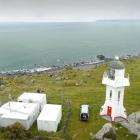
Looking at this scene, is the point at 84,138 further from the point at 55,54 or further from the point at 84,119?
the point at 55,54

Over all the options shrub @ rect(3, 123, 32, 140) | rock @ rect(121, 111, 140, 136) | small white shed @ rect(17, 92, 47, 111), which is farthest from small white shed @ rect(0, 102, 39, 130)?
rock @ rect(121, 111, 140, 136)

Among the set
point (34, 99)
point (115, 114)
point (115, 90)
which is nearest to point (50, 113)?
point (34, 99)

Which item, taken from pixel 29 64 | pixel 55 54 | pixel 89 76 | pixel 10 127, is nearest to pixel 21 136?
pixel 10 127

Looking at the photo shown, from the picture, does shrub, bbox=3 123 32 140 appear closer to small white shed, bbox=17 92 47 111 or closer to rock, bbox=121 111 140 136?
small white shed, bbox=17 92 47 111

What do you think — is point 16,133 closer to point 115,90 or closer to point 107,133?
point 107,133

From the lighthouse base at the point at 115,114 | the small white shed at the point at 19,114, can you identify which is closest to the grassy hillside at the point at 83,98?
the lighthouse base at the point at 115,114

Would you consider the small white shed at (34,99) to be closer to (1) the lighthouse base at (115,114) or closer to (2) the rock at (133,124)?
(1) the lighthouse base at (115,114)

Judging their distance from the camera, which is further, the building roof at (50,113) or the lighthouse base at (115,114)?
the lighthouse base at (115,114)
